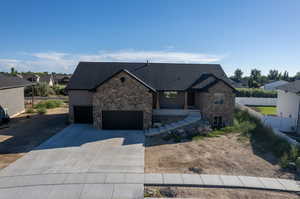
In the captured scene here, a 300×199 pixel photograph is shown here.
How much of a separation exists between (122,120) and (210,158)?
8.83 m

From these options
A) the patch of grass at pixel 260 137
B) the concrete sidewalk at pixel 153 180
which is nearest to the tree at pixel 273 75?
the patch of grass at pixel 260 137

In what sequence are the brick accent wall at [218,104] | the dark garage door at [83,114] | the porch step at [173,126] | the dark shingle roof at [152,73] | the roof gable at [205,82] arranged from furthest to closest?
the dark shingle roof at [152,73]
the dark garage door at [83,114]
the roof gable at [205,82]
the brick accent wall at [218,104]
the porch step at [173,126]

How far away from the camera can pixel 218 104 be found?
19.1 metres

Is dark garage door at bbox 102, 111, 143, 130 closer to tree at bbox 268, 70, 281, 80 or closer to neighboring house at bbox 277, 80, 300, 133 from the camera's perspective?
neighboring house at bbox 277, 80, 300, 133

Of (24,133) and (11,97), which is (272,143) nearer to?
(24,133)

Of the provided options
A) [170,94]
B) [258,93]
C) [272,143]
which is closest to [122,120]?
[170,94]

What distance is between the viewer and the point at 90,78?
20.8m

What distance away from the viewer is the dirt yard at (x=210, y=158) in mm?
10578

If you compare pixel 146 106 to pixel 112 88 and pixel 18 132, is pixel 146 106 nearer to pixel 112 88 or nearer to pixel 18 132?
pixel 112 88

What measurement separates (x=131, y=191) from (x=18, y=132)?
44.5ft

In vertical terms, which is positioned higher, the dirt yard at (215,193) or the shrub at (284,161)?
the shrub at (284,161)

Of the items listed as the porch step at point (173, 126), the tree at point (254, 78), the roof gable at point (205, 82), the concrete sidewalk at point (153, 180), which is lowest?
the concrete sidewalk at point (153, 180)

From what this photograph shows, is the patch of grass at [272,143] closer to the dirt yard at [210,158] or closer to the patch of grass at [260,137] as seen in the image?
the patch of grass at [260,137]

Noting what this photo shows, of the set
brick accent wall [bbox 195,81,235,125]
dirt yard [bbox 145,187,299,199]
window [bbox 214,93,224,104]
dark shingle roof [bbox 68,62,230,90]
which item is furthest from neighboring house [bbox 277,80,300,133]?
dirt yard [bbox 145,187,299,199]
